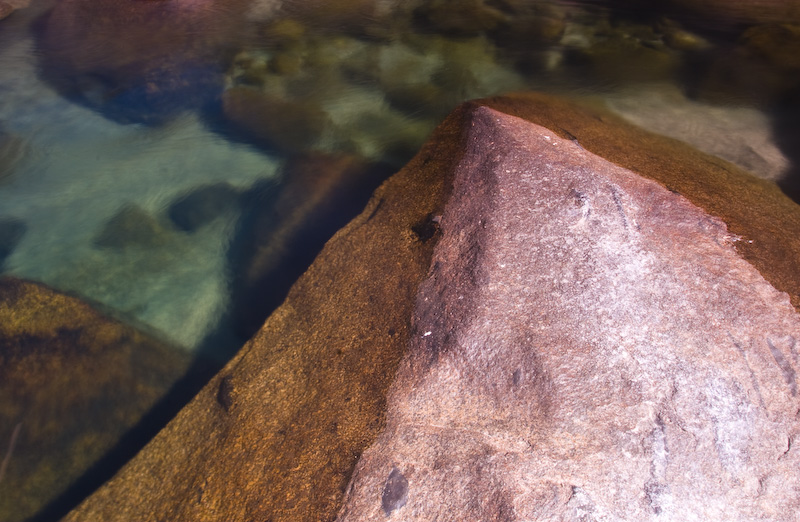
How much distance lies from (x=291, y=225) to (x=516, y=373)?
1.86 m

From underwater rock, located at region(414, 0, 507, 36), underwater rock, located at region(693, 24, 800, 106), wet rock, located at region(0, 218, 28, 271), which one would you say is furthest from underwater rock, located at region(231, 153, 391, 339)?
underwater rock, located at region(693, 24, 800, 106)

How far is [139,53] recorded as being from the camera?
4723mm

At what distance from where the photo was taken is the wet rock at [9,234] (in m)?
3.30

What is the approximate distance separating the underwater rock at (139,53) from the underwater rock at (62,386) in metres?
2.01

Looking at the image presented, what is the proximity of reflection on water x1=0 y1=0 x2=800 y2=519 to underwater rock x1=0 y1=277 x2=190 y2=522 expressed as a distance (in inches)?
5.9

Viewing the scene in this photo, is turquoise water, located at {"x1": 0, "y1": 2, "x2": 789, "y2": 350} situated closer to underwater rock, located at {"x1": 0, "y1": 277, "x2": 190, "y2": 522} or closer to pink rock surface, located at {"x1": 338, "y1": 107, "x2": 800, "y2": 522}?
underwater rock, located at {"x1": 0, "y1": 277, "x2": 190, "y2": 522}

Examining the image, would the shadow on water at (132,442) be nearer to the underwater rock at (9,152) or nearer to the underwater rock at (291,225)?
the underwater rock at (291,225)

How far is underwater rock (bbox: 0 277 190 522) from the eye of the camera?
228 centimetres

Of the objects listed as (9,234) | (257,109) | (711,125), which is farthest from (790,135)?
(9,234)

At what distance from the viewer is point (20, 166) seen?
3852 millimetres

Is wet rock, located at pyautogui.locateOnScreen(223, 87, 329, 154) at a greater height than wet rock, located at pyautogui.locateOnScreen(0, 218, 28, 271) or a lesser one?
greater

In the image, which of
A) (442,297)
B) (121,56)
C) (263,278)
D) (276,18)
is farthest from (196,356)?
(276,18)

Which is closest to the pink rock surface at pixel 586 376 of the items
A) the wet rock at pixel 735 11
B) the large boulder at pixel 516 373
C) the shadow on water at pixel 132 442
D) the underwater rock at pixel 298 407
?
the large boulder at pixel 516 373

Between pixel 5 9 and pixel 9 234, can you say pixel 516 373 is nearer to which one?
pixel 9 234
